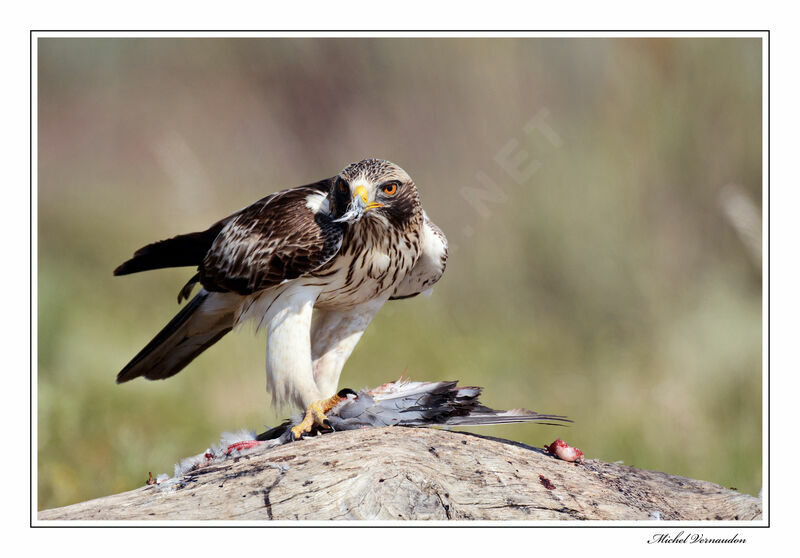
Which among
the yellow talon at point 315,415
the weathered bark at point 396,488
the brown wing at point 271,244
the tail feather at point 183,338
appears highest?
the brown wing at point 271,244

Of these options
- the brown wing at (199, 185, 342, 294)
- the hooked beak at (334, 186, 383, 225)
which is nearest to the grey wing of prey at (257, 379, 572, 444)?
the brown wing at (199, 185, 342, 294)

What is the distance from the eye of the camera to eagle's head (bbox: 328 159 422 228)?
4047 millimetres

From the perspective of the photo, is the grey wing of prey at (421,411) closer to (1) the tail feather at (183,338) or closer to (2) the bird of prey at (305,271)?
(2) the bird of prey at (305,271)

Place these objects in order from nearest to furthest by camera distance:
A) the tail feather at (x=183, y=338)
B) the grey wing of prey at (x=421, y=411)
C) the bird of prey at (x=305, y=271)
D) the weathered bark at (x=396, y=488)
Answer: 1. the weathered bark at (x=396, y=488)
2. the grey wing of prey at (x=421, y=411)
3. the bird of prey at (x=305, y=271)
4. the tail feather at (x=183, y=338)

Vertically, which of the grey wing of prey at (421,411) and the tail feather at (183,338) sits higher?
the tail feather at (183,338)

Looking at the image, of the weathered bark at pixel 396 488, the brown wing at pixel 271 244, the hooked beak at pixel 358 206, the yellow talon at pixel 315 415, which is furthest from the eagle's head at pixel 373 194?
the weathered bark at pixel 396 488

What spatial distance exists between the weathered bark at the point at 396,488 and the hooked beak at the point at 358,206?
1.11 m

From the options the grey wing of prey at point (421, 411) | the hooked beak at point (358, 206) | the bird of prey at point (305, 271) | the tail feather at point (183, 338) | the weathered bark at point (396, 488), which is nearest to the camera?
the weathered bark at point (396, 488)

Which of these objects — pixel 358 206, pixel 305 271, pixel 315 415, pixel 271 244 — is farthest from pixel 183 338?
pixel 358 206

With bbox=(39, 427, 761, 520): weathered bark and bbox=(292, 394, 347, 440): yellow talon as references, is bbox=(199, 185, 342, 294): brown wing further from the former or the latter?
bbox=(39, 427, 761, 520): weathered bark

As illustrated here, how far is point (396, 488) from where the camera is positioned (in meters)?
3.41

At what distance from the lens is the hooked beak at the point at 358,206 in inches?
157
